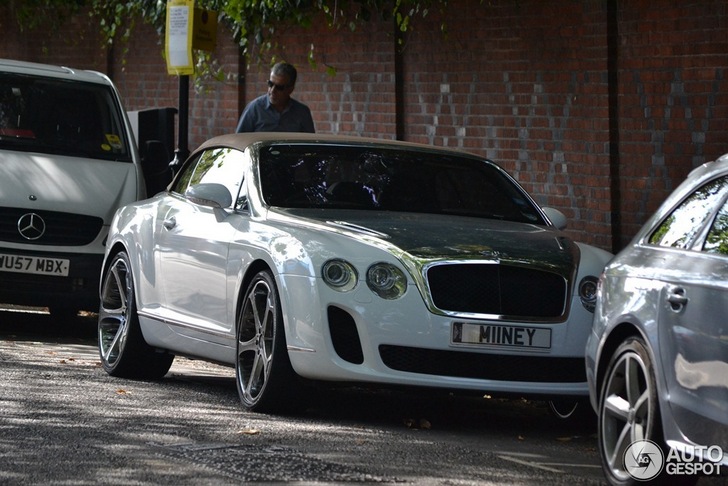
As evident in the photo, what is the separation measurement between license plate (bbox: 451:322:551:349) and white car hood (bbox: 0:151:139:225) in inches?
215

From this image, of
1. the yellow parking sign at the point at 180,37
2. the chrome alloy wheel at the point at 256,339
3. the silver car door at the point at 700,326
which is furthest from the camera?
the yellow parking sign at the point at 180,37

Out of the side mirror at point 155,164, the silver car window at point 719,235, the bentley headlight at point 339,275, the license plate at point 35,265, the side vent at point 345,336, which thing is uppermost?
the silver car window at point 719,235

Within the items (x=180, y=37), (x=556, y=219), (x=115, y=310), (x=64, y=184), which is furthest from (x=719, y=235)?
(x=180, y=37)

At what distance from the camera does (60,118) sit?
13.9 m

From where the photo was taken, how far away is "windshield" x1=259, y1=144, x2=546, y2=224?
957 cm

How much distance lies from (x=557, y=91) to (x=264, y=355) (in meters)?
7.09

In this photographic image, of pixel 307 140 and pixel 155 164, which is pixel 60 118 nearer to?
pixel 155 164

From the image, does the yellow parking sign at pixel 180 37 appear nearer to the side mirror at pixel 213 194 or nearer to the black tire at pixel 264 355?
the side mirror at pixel 213 194

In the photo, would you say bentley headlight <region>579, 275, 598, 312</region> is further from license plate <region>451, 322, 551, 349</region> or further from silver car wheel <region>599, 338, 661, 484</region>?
silver car wheel <region>599, 338, 661, 484</region>

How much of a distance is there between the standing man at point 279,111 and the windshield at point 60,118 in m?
1.14

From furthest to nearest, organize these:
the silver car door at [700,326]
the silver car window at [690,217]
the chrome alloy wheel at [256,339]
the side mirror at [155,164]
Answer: the side mirror at [155,164]
the chrome alloy wheel at [256,339]
the silver car window at [690,217]
the silver car door at [700,326]

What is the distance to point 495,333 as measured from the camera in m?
8.34

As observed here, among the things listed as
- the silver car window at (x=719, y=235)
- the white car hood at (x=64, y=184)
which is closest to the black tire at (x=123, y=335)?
the white car hood at (x=64, y=184)

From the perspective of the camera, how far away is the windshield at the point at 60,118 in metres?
13.6
